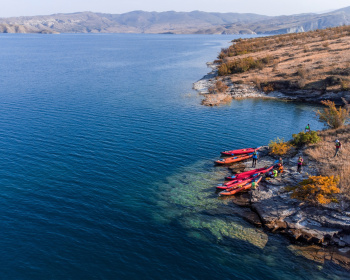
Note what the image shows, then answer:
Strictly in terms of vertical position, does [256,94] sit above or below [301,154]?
above

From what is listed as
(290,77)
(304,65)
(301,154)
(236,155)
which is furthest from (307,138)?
(304,65)

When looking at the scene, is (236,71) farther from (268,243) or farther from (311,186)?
(268,243)

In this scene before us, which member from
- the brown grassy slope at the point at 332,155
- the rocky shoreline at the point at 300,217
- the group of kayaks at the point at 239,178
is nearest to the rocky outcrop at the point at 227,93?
the group of kayaks at the point at 239,178

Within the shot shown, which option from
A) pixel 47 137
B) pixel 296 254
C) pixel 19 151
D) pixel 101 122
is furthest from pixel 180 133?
pixel 296 254

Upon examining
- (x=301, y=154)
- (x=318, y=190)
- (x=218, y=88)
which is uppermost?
(x=218, y=88)

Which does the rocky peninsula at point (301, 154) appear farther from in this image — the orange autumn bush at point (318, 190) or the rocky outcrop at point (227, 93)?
the orange autumn bush at point (318, 190)

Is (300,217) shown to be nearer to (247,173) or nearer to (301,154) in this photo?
(247,173)

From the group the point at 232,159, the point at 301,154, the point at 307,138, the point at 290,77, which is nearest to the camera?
the point at 301,154

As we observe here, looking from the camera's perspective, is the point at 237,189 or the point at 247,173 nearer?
the point at 237,189
